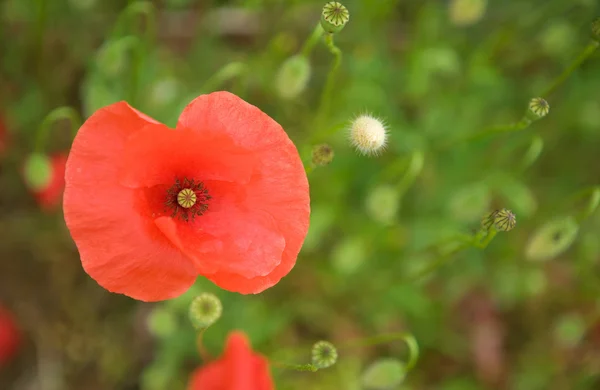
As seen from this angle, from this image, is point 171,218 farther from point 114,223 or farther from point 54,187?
point 54,187

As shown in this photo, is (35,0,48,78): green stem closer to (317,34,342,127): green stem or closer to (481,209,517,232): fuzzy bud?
(317,34,342,127): green stem

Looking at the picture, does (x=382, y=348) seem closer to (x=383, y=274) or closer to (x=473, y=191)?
(x=383, y=274)

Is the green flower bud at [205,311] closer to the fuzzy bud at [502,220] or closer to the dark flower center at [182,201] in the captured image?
the dark flower center at [182,201]

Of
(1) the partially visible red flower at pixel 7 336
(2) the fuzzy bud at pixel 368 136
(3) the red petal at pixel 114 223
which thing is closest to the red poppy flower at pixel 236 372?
(3) the red petal at pixel 114 223

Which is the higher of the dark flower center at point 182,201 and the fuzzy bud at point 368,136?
the fuzzy bud at point 368,136

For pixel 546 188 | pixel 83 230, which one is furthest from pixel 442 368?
pixel 83 230

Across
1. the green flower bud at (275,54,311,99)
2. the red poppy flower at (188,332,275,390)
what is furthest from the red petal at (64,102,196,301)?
the green flower bud at (275,54,311,99)
